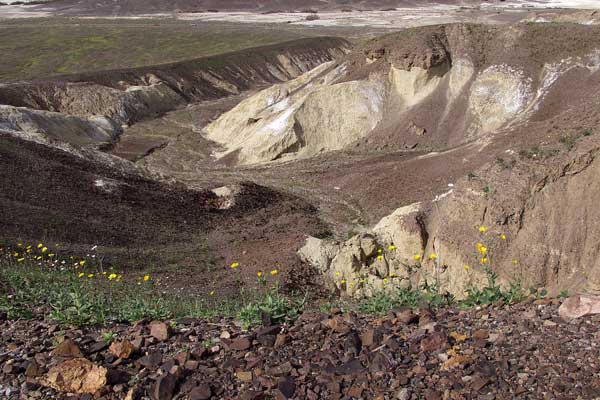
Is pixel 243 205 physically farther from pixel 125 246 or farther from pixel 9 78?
pixel 9 78

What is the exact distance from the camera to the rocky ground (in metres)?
5.17

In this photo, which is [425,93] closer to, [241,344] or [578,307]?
[578,307]

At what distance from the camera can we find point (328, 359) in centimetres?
575

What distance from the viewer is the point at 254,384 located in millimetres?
5453

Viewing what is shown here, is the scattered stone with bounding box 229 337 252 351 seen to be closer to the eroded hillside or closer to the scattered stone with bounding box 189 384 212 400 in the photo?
the scattered stone with bounding box 189 384 212 400

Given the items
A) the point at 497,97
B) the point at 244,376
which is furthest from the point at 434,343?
the point at 497,97

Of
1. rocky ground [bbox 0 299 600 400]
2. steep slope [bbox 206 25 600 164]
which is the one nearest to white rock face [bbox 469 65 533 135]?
steep slope [bbox 206 25 600 164]

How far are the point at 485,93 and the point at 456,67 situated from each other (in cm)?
283

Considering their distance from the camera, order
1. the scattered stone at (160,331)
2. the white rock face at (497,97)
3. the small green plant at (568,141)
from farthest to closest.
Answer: the white rock face at (497,97), the small green plant at (568,141), the scattered stone at (160,331)

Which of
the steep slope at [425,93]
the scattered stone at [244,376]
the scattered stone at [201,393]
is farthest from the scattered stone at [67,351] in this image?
the steep slope at [425,93]

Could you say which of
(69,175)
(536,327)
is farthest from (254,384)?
(69,175)

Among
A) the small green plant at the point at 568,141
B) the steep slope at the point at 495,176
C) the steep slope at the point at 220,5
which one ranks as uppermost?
the steep slope at the point at 220,5

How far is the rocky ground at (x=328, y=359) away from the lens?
517cm

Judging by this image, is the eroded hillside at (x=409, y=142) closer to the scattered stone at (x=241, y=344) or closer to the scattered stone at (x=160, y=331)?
the scattered stone at (x=241, y=344)
